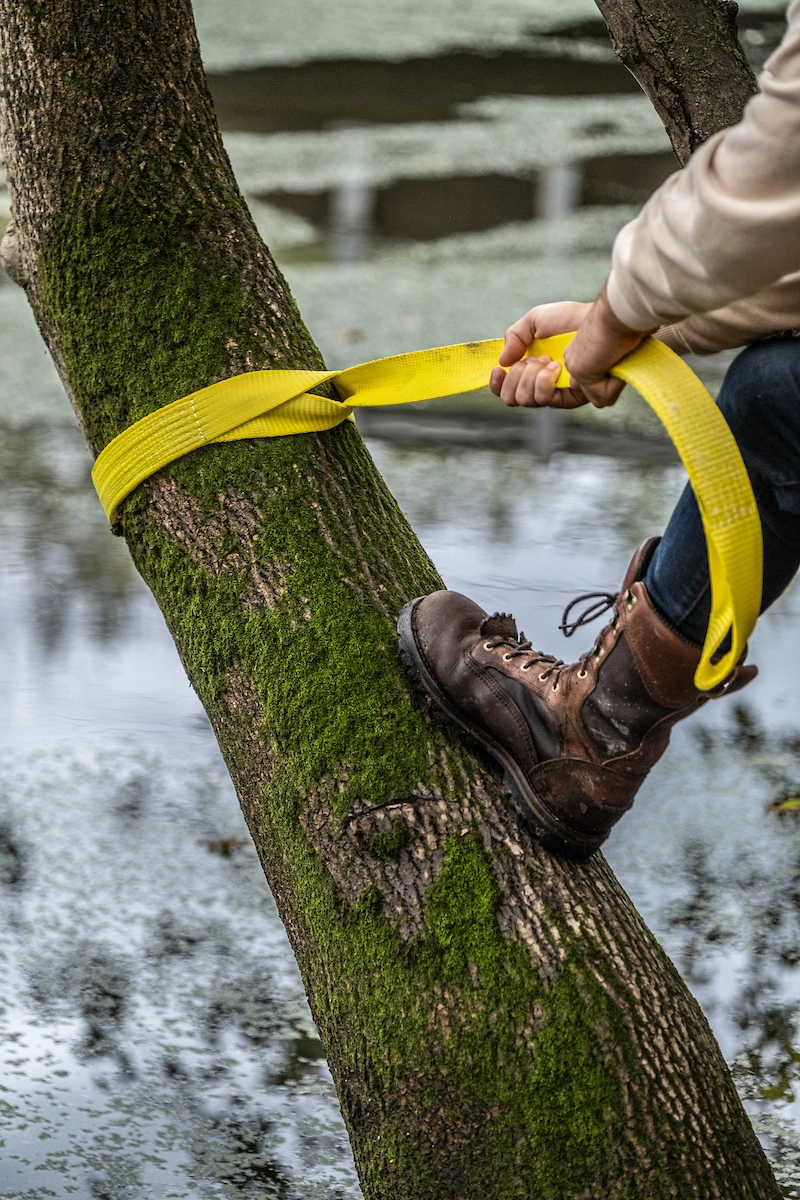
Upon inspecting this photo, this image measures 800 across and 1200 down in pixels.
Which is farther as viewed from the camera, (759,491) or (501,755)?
(501,755)

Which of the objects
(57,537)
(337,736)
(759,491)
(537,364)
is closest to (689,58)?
(537,364)

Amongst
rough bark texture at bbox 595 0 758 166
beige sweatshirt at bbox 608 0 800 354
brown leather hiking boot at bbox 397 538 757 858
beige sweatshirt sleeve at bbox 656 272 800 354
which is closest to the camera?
beige sweatshirt at bbox 608 0 800 354

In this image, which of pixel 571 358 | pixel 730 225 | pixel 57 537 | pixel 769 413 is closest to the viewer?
pixel 730 225

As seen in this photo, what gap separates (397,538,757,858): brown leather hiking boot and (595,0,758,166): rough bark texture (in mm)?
1172

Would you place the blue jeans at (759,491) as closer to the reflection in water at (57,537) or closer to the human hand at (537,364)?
the human hand at (537,364)

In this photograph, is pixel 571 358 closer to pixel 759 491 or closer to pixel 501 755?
pixel 759 491

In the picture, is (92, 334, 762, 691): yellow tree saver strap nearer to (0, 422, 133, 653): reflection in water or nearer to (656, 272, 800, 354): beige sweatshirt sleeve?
(656, 272, 800, 354): beige sweatshirt sleeve

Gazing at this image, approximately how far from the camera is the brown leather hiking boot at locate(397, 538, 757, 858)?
182cm

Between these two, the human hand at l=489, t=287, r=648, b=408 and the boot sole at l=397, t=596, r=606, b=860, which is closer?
the human hand at l=489, t=287, r=648, b=408

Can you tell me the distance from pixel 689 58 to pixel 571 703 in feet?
4.72

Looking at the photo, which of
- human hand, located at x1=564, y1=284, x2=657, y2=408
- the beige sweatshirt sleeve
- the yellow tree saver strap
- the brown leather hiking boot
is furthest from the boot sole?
the beige sweatshirt sleeve

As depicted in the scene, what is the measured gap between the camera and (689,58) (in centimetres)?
260

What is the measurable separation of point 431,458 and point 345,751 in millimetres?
3731

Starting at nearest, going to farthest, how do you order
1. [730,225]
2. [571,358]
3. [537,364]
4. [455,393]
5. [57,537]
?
[730,225] → [571,358] → [537,364] → [455,393] → [57,537]
